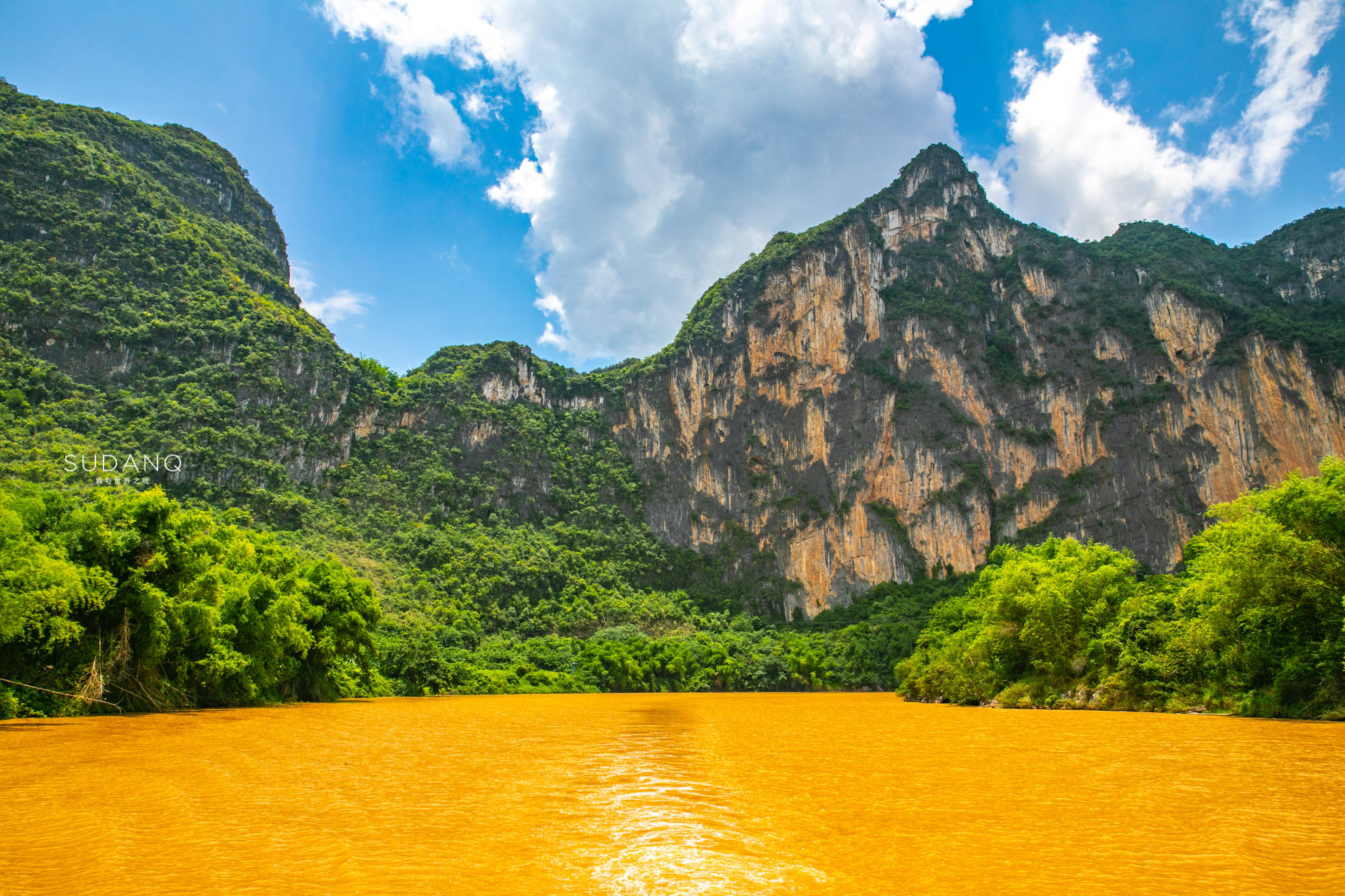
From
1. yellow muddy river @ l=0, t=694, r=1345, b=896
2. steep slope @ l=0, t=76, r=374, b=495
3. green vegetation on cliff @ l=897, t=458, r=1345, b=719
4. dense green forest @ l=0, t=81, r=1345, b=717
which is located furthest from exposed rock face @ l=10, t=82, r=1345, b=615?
yellow muddy river @ l=0, t=694, r=1345, b=896

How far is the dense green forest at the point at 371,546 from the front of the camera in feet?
59.7

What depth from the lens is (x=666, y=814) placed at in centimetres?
707

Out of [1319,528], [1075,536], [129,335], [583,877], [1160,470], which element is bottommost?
[583,877]

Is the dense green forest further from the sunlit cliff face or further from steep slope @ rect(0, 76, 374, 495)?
the sunlit cliff face

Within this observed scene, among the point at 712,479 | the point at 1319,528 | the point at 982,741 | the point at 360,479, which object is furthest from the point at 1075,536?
the point at 360,479

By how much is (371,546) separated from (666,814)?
70096 millimetres

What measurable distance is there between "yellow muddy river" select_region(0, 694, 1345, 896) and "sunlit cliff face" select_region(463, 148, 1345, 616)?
77407mm

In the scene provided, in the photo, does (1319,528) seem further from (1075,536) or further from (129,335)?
(129,335)

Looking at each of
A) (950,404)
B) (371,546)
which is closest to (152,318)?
(371,546)

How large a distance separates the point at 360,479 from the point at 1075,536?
83211 mm

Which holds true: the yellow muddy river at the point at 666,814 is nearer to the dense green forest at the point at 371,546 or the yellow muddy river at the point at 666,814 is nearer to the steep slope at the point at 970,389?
the dense green forest at the point at 371,546

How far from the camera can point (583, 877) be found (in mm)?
4832

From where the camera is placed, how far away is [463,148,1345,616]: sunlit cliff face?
79.1m

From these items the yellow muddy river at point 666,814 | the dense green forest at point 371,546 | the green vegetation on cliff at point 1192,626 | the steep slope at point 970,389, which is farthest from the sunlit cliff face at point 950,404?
the yellow muddy river at point 666,814
